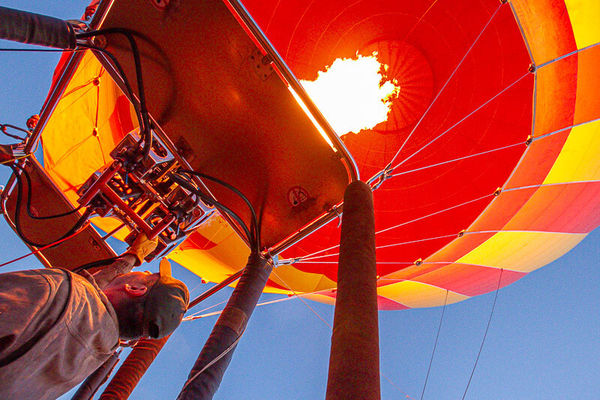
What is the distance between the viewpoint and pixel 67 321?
3.06 feet

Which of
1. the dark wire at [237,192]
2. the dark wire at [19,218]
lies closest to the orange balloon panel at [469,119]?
the dark wire at [237,192]

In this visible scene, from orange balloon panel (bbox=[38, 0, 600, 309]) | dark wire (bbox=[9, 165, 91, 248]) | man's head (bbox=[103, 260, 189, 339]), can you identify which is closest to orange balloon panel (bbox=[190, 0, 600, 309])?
orange balloon panel (bbox=[38, 0, 600, 309])

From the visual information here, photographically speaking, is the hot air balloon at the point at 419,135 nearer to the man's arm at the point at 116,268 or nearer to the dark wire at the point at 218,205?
the dark wire at the point at 218,205

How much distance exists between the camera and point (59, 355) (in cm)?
95

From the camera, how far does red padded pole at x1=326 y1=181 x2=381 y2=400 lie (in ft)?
3.03

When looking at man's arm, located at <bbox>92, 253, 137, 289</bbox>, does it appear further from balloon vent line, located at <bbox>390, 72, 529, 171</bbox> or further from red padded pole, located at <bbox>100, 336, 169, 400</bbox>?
balloon vent line, located at <bbox>390, 72, 529, 171</bbox>

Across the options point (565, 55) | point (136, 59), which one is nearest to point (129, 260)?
point (136, 59)

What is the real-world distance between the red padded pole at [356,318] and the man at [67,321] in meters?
0.51

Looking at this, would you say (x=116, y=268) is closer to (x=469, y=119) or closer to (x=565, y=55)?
(x=469, y=119)

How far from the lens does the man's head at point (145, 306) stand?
3.65 ft

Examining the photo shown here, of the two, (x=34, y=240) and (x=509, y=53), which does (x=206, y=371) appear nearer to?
(x=34, y=240)

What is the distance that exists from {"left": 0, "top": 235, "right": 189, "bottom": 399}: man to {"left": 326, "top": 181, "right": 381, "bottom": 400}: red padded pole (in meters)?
0.51

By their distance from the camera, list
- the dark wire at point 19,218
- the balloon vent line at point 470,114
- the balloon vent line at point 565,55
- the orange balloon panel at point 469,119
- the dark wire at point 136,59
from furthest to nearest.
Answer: the balloon vent line at point 470,114
the orange balloon panel at point 469,119
the balloon vent line at point 565,55
the dark wire at point 19,218
the dark wire at point 136,59

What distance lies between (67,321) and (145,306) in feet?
0.73
